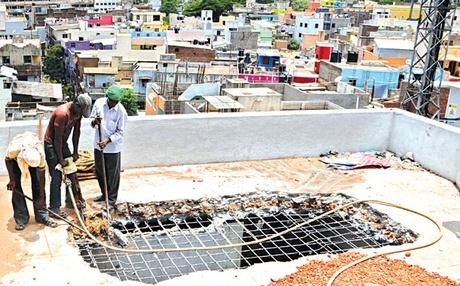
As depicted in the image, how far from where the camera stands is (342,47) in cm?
4712

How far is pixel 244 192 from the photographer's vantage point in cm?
634

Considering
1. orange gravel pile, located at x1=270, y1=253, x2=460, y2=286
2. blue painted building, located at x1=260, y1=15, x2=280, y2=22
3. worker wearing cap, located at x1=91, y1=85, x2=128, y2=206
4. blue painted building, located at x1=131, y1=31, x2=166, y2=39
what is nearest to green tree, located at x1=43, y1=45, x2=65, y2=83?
blue painted building, located at x1=131, y1=31, x2=166, y2=39

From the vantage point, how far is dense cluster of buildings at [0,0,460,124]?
2328cm

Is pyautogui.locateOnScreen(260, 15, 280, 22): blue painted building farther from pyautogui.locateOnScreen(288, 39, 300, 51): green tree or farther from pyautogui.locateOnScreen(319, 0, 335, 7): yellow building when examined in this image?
pyautogui.locateOnScreen(319, 0, 335, 7): yellow building

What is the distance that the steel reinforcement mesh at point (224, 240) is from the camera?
194 inches

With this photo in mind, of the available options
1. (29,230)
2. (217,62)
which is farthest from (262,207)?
(217,62)

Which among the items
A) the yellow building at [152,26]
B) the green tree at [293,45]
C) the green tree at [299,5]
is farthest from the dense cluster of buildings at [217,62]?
the green tree at [299,5]

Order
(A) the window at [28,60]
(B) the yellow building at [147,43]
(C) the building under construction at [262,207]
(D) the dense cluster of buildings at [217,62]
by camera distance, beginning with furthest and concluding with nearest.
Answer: (B) the yellow building at [147,43] → (A) the window at [28,60] → (D) the dense cluster of buildings at [217,62] → (C) the building under construction at [262,207]

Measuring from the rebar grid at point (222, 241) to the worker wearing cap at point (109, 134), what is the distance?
59 centimetres

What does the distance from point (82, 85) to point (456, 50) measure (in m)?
27.9

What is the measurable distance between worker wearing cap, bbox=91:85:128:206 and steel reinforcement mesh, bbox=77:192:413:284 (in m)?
0.54

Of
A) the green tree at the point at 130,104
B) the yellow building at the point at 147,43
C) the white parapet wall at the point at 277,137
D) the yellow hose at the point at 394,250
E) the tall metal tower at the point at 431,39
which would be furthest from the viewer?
the yellow building at the point at 147,43

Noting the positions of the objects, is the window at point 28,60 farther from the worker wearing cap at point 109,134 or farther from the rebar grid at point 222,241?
the rebar grid at point 222,241

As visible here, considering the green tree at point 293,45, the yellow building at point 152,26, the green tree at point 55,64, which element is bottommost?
the green tree at point 55,64
